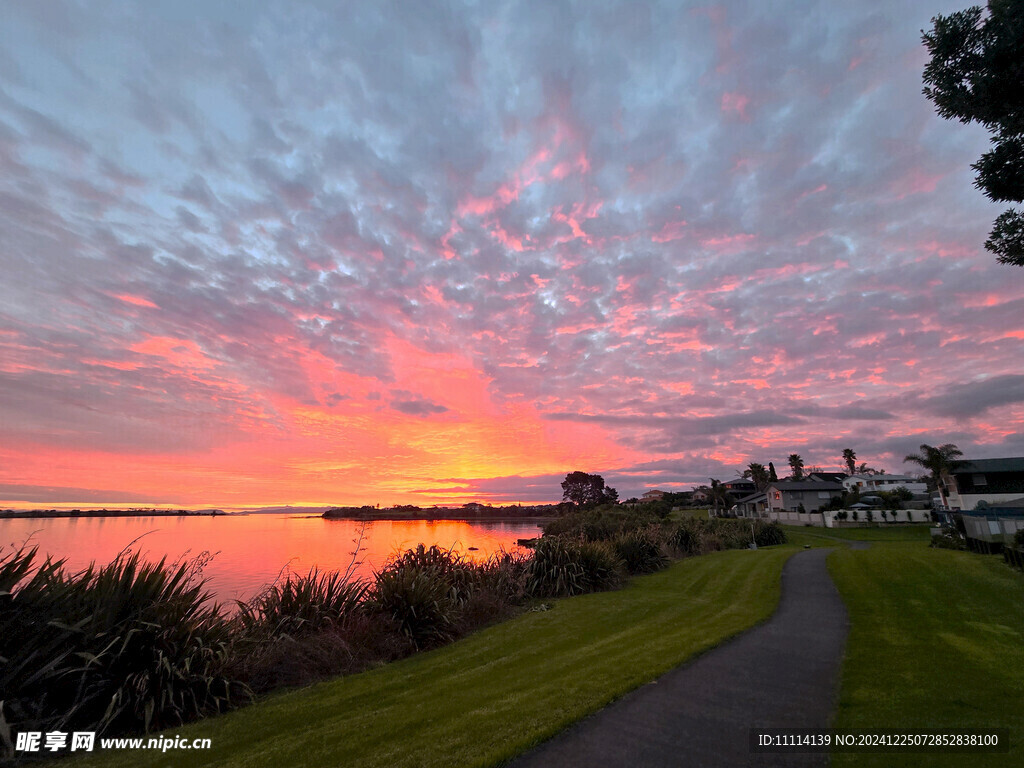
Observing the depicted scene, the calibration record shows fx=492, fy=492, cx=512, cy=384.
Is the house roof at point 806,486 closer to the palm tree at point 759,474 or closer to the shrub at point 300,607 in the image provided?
the palm tree at point 759,474

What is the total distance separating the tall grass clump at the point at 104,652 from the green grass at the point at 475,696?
2.24 feet

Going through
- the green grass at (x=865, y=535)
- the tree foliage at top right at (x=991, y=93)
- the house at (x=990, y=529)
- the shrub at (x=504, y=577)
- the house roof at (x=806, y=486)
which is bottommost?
the green grass at (x=865, y=535)

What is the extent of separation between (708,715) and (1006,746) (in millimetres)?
2807

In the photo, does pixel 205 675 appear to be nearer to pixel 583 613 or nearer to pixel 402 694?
pixel 402 694

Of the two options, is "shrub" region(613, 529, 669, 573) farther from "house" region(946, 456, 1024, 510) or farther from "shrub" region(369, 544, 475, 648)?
"house" region(946, 456, 1024, 510)

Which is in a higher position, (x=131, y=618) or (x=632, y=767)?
(x=131, y=618)

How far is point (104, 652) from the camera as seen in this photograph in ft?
21.1

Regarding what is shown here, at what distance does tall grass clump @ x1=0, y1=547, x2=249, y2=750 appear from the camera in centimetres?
613

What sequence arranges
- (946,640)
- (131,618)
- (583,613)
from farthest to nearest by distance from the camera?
(583,613)
(946,640)
(131,618)

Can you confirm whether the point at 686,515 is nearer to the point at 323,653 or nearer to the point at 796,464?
the point at 323,653

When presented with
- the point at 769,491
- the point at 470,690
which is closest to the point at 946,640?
the point at 470,690

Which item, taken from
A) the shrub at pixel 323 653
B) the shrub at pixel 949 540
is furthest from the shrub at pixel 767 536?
the shrub at pixel 323 653

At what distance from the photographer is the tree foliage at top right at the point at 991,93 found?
923 cm

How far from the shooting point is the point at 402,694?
753 cm
